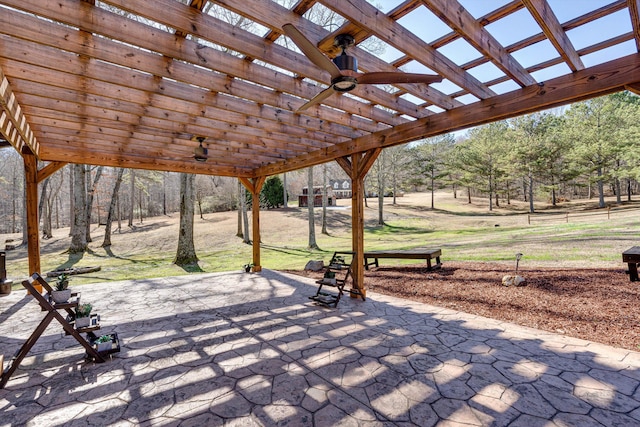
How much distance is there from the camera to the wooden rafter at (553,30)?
229 cm

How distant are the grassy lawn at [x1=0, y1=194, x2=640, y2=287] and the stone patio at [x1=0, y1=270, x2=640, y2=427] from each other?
477 centimetres

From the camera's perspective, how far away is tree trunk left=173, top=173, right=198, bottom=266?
36.2 feet

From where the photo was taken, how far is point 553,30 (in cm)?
250

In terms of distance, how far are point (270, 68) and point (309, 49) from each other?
5.87 feet

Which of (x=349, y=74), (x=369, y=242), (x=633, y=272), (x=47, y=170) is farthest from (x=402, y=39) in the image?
(x=369, y=242)

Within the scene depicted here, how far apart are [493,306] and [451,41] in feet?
13.6

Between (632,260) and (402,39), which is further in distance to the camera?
(632,260)

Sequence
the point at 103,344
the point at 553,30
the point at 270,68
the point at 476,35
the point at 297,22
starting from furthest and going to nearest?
the point at 270,68 < the point at 103,344 < the point at 476,35 < the point at 553,30 < the point at 297,22

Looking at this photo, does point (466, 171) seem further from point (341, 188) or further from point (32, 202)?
point (32, 202)

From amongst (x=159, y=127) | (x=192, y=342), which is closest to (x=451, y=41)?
(x=159, y=127)

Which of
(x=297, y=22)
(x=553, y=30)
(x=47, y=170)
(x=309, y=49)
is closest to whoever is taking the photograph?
(x=309, y=49)

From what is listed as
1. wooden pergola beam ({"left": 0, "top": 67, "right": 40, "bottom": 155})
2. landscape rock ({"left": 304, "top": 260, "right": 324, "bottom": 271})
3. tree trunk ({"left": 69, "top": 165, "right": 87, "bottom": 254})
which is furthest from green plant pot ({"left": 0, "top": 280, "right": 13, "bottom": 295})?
tree trunk ({"left": 69, "top": 165, "right": 87, "bottom": 254})

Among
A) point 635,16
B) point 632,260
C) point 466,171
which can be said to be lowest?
point 632,260

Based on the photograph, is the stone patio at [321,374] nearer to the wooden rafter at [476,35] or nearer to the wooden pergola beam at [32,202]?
the wooden pergola beam at [32,202]
